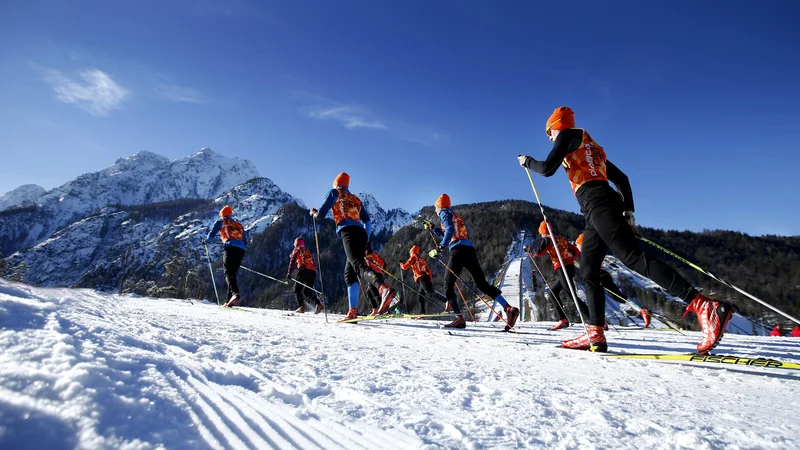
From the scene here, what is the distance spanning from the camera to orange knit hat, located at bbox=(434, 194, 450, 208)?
6.57 meters

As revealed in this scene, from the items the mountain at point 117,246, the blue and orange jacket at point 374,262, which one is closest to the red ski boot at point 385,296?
the blue and orange jacket at point 374,262

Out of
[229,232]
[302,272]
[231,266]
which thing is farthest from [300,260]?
[229,232]

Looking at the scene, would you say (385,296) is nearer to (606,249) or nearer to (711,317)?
(606,249)

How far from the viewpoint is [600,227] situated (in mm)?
3045

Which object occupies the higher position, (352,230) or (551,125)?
(551,125)

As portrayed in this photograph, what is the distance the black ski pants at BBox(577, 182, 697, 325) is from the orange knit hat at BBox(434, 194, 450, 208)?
327 centimetres

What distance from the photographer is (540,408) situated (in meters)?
1.46

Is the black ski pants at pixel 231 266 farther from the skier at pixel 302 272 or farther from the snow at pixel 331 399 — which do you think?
the snow at pixel 331 399

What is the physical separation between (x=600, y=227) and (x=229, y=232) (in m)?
8.17

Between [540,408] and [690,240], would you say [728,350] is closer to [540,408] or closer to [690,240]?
[540,408]

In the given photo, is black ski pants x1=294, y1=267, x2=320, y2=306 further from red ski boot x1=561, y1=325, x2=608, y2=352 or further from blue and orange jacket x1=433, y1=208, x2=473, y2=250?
red ski boot x1=561, y1=325, x2=608, y2=352

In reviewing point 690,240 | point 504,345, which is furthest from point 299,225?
point 504,345

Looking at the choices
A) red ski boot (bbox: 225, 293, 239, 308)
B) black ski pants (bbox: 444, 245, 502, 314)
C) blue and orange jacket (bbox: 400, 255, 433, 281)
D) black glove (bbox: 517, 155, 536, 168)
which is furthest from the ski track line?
blue and orange jacket (bbox: 400, 255, 433, 281)

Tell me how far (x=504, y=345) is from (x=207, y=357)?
8.47 ft
